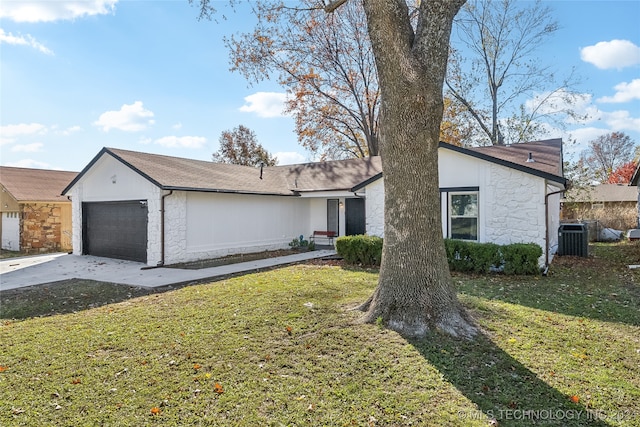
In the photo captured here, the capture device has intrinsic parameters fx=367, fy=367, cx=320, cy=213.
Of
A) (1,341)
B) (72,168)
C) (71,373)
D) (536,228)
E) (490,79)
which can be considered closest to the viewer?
(71,373)

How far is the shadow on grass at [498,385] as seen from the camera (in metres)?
3.02

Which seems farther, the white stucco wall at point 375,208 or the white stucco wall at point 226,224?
the white stucco wall at point 226,224

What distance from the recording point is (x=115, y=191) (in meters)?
13.7

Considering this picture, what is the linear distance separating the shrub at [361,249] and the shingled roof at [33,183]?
1380 cm

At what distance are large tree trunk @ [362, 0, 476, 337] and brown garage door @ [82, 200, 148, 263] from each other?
10.3 m

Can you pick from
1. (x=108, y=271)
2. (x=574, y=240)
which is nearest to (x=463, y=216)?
(x=574, y=240)

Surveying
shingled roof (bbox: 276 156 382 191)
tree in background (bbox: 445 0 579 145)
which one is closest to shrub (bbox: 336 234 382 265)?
shingled roof (bbox: 276 156 382 191)

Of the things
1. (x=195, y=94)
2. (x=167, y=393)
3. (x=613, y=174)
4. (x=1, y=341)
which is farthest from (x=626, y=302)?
(x=613, y=174)

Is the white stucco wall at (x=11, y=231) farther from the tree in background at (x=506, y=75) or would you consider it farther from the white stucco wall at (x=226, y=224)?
the tree in background at (x=506, y=75)

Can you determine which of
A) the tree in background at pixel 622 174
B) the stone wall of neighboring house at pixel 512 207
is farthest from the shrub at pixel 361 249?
the tree in background at pixel 622 174

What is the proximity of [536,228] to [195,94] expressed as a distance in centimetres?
1320

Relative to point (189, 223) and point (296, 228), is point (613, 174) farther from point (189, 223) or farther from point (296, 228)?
point (189, 223)

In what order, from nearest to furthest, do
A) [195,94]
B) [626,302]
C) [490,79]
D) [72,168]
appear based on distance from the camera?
[626,302] → [195,94] → [72,168] → [490,79]

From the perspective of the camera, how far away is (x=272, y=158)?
34.4m
